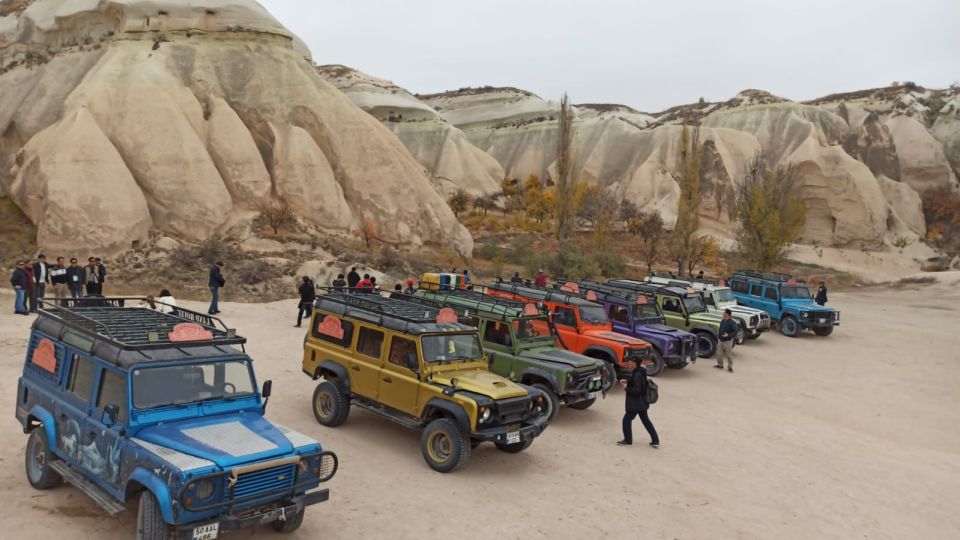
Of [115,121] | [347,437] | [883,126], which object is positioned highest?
[883,126]

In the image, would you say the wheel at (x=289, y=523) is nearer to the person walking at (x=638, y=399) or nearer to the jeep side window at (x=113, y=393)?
the jeep side window at (x=113, y=393)

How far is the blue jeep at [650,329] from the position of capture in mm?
15172

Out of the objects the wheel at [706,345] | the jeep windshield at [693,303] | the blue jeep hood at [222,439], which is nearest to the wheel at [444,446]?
the blue jeep hood at [222,439]

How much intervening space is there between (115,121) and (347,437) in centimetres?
2600

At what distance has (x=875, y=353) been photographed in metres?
20.6

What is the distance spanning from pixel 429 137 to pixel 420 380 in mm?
66398

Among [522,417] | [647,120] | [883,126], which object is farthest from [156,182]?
[647,120]

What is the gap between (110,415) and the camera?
Result: 20.1 feet

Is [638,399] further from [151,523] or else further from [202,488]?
[151,523]

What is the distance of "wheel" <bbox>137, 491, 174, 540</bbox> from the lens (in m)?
5.64

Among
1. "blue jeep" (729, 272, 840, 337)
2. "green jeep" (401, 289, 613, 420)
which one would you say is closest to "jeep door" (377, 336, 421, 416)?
"green jeep" (401, 289, 613, 420)

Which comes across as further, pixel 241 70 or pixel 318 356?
pixel 241 70

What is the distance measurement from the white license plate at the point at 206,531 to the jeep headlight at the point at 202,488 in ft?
0.89

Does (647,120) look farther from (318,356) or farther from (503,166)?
(318,356)
